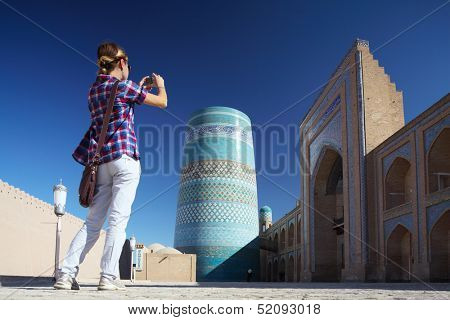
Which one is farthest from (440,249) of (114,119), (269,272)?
(269,272)

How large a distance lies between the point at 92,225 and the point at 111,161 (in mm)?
404

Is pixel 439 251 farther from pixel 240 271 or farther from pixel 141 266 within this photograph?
pixel 240 271

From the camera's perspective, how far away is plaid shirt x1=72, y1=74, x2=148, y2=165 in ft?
7.85

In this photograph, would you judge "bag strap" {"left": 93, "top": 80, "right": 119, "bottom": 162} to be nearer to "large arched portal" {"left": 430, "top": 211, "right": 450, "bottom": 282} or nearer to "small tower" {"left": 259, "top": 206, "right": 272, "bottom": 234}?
"large arched portal" {"left": 430, "top": 211, "right": 450, "bottom": 282}

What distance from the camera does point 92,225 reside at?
8.29 ft

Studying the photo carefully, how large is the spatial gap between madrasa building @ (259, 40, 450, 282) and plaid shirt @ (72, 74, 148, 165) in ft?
24.2

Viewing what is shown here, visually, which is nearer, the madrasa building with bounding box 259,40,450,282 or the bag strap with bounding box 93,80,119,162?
the bag strap with bounding box 93,80,119,162

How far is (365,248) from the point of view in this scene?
11289 millimetres

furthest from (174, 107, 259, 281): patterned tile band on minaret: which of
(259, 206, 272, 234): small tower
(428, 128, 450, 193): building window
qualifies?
(428, 128, 450, 193): building window

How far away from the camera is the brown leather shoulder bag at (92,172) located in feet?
7.77

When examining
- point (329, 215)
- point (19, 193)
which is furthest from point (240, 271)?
point (19, 193)
